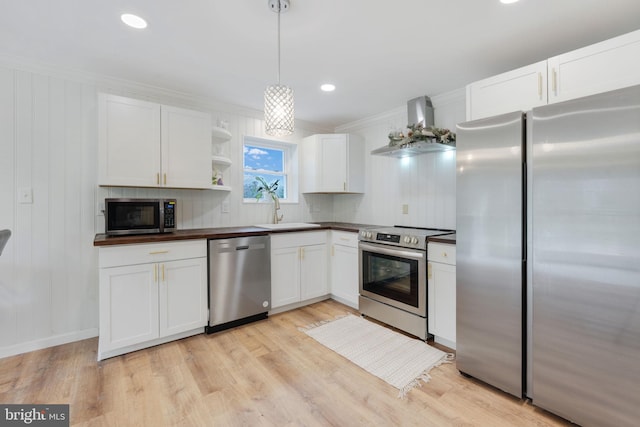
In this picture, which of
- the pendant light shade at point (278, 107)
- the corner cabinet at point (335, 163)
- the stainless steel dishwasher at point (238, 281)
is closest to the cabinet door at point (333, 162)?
the corner cabinet at point (335, 163)

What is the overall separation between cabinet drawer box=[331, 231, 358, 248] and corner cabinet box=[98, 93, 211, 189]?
1.52m

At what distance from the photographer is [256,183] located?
379cm

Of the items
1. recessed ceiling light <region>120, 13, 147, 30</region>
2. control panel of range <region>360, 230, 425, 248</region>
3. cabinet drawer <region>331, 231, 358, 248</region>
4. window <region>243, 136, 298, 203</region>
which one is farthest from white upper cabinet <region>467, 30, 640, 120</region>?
window <region>243, 136, 298, 203</region>

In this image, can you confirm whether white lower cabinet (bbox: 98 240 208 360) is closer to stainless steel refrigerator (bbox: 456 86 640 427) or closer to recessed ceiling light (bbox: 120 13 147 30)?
recessed ceiling light (bbox: 120 13 147 30)

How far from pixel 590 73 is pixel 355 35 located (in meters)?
1.43

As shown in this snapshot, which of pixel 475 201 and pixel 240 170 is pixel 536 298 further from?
pixel 240 170

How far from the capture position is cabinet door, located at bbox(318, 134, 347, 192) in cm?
378

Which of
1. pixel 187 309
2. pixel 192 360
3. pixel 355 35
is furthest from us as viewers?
pixel 187 309

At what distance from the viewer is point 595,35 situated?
195 centimetres

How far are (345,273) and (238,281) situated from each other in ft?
3.99

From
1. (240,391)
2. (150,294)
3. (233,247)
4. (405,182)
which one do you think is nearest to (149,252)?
(150,294)

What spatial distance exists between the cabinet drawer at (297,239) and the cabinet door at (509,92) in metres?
1.97

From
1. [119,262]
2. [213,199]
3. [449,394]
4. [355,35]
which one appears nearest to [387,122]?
[355,35]

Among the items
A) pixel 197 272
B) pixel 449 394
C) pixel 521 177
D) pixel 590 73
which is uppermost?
pixel 590 73
